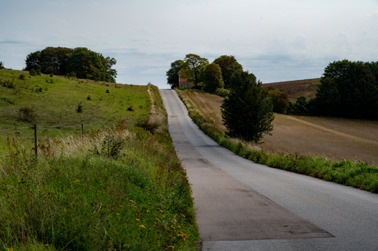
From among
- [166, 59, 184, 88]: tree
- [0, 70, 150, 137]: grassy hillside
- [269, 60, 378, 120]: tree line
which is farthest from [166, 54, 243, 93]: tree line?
[0, 70, 150, 137]: grassy hillside

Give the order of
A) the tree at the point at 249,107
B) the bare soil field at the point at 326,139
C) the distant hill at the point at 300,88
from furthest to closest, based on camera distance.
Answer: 1. the distant hill at the point at 300,88
2. the tree at the point at 249,107
3. the bare soil field at the point at 326,139

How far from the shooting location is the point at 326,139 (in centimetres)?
4209

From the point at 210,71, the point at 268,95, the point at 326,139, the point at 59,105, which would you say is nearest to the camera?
the point at 326,139

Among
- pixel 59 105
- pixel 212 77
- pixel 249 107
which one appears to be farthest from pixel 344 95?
pixel 59 105

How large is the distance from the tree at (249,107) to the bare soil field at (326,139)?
190 cm

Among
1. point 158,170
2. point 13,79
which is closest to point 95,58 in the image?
point 13,79

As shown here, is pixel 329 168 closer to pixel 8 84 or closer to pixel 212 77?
pixel 8 84

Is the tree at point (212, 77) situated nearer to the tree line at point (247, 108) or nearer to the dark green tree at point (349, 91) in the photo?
the dark green tree at point (349, 91)

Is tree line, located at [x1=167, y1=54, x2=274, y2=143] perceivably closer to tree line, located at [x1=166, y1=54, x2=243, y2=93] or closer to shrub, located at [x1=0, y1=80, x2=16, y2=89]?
shrub, located at [x1=0, y1=80, x2=16, y2=89]

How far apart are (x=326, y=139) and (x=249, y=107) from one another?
54.3ft

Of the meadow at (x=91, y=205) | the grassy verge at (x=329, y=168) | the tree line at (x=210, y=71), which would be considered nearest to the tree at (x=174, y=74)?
the tree line at (x=210, y=71)

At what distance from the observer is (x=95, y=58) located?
90562mm

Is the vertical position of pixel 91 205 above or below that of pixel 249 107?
below

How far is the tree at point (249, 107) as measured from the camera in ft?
100
